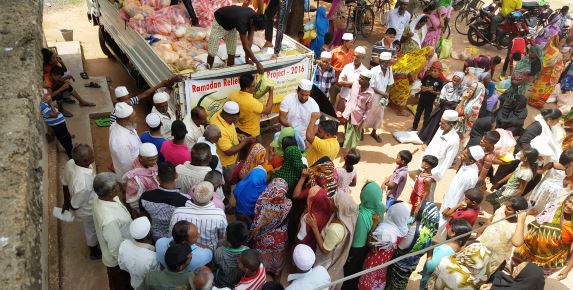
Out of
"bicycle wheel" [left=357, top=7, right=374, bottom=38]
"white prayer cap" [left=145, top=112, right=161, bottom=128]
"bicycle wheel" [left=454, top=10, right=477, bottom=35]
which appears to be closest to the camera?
"white prayer cap" [left=145, top=112, right=161, bottom=128]

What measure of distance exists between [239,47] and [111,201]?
3.39 meters

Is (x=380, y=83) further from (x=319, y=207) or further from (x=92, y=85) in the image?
(x=92, y=85)

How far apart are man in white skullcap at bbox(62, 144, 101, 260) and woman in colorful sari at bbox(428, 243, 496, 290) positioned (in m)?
2.99

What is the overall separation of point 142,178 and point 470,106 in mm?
4665

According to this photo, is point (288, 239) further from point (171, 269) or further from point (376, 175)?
point (376, 175)

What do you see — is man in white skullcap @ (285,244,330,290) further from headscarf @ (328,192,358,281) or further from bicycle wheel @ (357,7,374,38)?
bicycle wheel @ (357,7,374,38)

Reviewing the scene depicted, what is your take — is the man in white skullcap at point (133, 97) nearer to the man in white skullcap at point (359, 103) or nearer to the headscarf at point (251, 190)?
the headscarf at point (251, 190)

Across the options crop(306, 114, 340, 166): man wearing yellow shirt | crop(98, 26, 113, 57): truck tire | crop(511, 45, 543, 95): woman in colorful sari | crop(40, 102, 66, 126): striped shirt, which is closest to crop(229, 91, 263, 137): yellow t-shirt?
crop(306, 114, 340, 166): man wearing yellow shirt

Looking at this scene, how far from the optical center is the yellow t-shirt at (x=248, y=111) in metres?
5.09

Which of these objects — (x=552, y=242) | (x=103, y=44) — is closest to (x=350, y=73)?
(x=552, y=242)

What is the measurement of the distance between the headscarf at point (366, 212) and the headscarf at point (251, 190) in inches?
35.5

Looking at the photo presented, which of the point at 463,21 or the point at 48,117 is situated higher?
the point at 48,117

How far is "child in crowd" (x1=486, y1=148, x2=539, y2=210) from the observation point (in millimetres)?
4949

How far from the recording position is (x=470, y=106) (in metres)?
6.24
